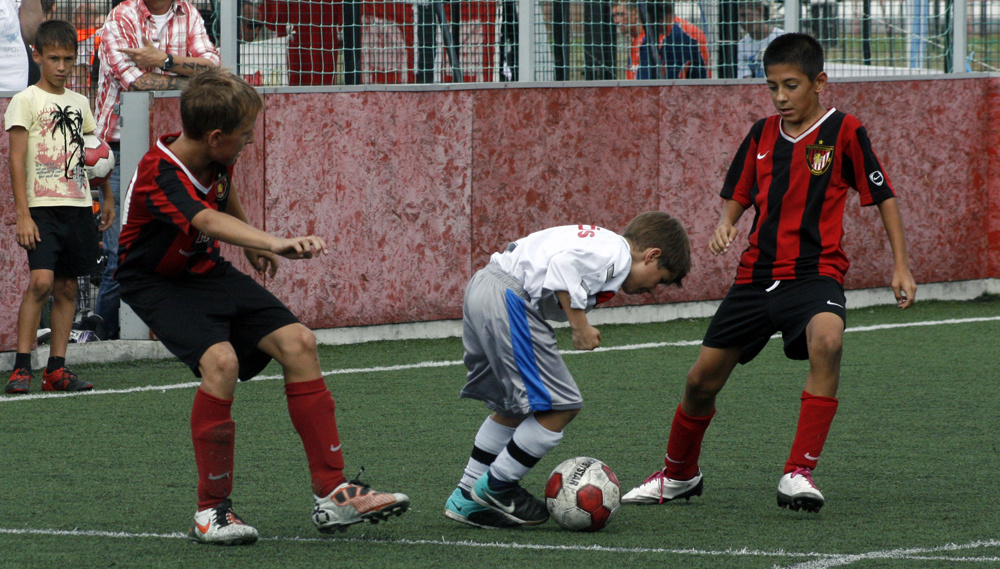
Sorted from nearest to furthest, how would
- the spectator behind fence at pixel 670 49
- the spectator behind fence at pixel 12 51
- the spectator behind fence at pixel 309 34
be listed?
the spectator behind fence at pixel 12 51 < the spectator behind fence at pixel 309 34 < the spectator behind fence at pixel 670 49

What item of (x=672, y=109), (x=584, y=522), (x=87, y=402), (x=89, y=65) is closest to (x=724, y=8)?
(x=672, y=109)

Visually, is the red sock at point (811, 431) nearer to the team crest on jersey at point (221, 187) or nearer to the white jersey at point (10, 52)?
the team crest on jersey at point (221, 187)

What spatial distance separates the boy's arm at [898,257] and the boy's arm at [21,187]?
171 inches

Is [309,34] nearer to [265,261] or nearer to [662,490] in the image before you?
[265,261]

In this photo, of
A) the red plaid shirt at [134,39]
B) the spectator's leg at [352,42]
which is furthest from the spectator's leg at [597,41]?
the red plaid shirt at [134,39]

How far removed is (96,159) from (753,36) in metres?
5.30

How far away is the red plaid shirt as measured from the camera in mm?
8359

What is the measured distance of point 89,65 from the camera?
8828mm

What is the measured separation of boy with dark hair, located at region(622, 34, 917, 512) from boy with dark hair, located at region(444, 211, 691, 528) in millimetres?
404

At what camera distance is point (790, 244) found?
495 cm

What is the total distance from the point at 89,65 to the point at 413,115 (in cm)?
210

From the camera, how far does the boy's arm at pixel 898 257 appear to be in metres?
4.88

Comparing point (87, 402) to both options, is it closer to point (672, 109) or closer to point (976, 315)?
point (672, 109)

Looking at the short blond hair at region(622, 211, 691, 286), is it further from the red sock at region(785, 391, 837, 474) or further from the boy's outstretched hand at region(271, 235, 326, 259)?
the boy's outstretched hand at region(271, 235, 326, 259)
